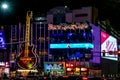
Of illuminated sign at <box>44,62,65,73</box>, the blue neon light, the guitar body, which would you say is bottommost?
illuminated sign at <box>44,62,65,73</box>

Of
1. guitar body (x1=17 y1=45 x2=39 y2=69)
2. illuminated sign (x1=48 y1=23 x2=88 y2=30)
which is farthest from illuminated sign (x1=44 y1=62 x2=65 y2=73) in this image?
guitar body (x1=17 y1=45 x2=39 y2=69)

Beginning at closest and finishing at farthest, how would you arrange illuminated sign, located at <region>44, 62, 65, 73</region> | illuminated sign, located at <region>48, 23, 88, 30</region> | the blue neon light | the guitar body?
the guitar body
the blue neon light
illuminated sign, located at <region>44, 62, 65, 73</region>
illuminated sign, located at <region>48, 23, 88, 30</region>

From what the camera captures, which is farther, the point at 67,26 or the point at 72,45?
the point at 67,26

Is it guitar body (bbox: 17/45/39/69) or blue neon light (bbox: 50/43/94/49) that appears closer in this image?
guitar body (bbox: 17/45/39/69)

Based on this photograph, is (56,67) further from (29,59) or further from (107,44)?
(29,59)

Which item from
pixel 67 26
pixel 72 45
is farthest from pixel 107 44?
pixel 72 45

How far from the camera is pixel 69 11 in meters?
115

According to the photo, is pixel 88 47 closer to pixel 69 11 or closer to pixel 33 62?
pixel 69 11

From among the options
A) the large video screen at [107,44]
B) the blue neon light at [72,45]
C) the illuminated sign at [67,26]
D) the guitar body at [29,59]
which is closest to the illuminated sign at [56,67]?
the blue neon light at [72,45]

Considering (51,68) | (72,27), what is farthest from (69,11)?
(51,68)

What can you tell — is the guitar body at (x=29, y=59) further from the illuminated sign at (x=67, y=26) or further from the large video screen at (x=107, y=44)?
the large video screen at (x=107, y=44)

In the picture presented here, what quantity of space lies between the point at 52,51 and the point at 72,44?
6002 millimetres

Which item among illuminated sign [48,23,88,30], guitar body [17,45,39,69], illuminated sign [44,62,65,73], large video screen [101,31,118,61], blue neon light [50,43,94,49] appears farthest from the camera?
large video screen [101,31,118,61]

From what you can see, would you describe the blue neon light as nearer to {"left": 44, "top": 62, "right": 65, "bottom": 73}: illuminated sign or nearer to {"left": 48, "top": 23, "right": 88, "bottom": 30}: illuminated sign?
{"left": 44, "top": 62, "right": 65, "bottom": 73}: illuminated sign
